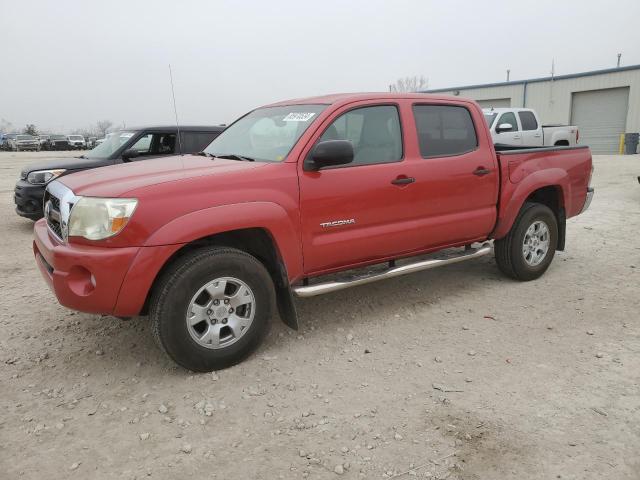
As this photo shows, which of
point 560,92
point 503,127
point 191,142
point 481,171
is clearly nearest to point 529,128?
point 503,127

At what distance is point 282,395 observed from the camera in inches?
122

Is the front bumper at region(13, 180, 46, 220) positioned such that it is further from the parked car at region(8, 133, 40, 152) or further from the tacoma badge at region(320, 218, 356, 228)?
the parked car at region(8, 133, 40, 152)

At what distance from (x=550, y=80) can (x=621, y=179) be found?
18256 mm

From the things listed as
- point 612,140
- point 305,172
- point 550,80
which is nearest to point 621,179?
point 305,172

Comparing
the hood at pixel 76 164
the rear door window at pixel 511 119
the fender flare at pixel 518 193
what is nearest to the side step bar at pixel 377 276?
the fender flare at pixel 518 193

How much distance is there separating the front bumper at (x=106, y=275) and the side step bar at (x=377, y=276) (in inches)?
38.4

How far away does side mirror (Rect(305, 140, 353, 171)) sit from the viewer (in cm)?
340

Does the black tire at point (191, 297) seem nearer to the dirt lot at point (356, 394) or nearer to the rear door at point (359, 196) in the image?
the dirt lot at point (356, 394)

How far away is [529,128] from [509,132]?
0.92m

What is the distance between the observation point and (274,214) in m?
3.35

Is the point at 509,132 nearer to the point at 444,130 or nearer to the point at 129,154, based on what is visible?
the point at 129,154

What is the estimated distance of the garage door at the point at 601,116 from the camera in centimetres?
2648

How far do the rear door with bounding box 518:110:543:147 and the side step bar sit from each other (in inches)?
396

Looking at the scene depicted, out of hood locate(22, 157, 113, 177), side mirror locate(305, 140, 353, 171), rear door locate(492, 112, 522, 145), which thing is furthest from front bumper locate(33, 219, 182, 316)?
rear door locate(492, 112, 522, 145)
